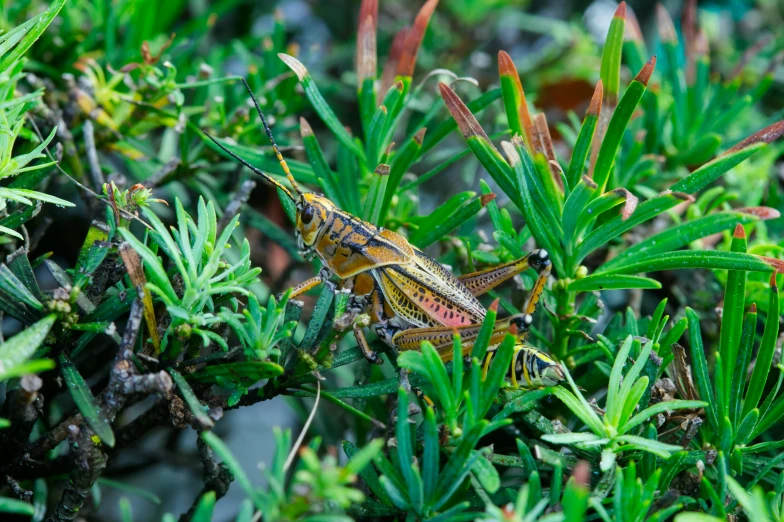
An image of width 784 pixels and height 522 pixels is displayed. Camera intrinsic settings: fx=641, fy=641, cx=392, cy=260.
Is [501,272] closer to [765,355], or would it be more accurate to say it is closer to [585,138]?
[585,138]

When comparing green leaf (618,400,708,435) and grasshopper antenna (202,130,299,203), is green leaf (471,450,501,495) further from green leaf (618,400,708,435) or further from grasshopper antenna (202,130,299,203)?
grasshopper antenna (202,130,299,203)

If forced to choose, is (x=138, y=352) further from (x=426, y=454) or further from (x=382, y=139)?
(x=382, y=139)

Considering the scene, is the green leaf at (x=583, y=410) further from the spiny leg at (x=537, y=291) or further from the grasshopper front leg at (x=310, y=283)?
the grasshopper front leg at (x=310, y=283)

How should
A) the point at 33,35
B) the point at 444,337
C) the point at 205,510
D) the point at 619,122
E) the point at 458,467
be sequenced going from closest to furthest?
the point at 205,510 → the point at 458,467 → the point at 33,35 → the point at 619,122 → the point at 444,337

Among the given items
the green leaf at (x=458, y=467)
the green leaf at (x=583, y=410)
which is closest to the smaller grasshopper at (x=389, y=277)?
the green leaf at (x=583, y=410)

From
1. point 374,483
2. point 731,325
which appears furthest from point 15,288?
point 731,325

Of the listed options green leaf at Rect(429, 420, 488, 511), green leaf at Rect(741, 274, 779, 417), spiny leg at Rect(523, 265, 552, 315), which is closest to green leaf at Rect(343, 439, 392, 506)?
green leaf at Rect(429, 420, 488, 511)
